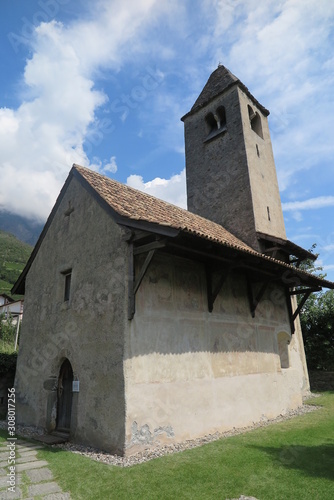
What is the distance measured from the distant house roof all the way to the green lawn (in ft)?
12.5

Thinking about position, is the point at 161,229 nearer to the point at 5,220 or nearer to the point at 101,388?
the point at 101,388

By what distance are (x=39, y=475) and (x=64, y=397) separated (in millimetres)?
3453

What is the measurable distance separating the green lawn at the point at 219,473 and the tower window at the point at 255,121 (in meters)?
12.8

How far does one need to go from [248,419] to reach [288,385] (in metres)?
2.71

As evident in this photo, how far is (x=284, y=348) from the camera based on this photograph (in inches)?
467

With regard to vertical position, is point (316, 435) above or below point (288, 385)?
below

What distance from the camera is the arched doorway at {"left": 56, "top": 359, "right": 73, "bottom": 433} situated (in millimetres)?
8172

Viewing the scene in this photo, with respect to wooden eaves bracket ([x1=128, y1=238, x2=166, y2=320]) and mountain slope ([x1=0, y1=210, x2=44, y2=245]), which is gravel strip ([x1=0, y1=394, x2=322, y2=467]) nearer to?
wooden eaves bracket ([x1=128, y1=238, x2=166, y2=320])

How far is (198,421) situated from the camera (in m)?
7.40

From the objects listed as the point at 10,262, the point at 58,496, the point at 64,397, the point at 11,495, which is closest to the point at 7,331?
the point at 64,397

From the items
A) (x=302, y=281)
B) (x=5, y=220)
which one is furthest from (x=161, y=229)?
(x=5, y=220)

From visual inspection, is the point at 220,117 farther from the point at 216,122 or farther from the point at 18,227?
the point at 18,227

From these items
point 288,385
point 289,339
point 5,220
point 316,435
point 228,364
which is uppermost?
point 5,220

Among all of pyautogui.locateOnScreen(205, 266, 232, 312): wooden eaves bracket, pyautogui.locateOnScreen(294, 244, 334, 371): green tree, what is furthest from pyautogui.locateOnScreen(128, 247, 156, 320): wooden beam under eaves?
pyautogui.locateOnScreen(294, 244, 334, 371): green tree
